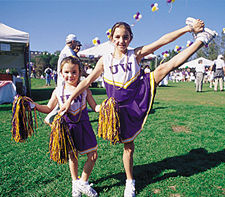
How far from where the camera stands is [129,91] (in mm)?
2014

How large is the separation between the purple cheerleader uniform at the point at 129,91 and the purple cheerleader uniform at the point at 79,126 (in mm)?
354

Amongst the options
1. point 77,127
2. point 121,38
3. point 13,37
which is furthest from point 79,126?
point 13,37

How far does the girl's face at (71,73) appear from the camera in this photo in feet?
6.95

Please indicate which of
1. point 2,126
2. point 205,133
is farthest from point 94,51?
point 205,133

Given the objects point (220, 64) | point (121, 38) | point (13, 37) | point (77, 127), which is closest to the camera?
point (121, 38)

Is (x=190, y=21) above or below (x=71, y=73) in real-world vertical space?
above

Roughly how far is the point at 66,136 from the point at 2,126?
143 inches

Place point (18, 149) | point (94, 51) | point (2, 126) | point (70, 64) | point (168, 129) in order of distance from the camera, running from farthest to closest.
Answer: point (94, 51) → point (2, 126) → point (168, 129) → point (18, 149) → point (70, 64)

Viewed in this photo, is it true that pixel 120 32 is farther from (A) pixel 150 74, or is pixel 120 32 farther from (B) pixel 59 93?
(B) pixel 59 93

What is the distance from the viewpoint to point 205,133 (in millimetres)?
4055

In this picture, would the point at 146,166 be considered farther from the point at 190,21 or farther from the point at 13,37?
the point at 13,37

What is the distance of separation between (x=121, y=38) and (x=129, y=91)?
538 mm

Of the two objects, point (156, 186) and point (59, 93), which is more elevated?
point (59, 93)

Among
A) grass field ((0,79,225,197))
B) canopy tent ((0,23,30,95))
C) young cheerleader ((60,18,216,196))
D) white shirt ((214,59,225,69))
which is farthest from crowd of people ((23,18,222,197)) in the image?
white shirt ((214,59,225,69))
